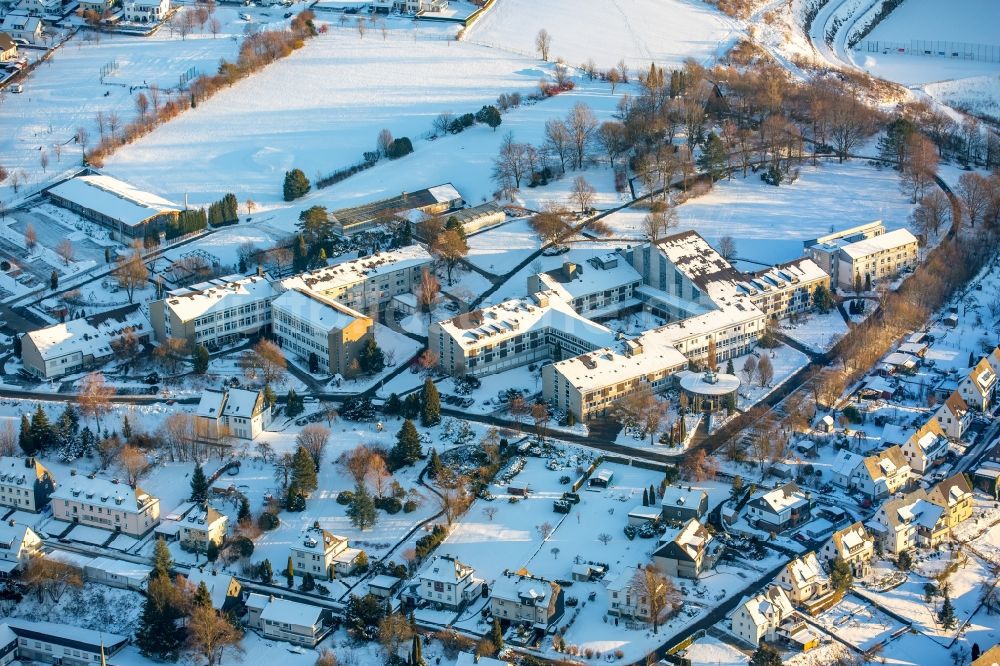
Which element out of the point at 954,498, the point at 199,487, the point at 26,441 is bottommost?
the point at 199,487

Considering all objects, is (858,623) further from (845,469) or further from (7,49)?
(7,49)

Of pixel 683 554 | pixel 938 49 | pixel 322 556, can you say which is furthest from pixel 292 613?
pixel 938 49

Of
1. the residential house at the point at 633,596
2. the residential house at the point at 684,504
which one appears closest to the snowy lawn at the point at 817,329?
the residential house at the point at 684,504

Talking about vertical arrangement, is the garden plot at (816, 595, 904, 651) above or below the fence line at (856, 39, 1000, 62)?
below

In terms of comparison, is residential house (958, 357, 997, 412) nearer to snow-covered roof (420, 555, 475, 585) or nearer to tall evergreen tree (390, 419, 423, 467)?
tall evergreen tree (390, 419, 423, 467)

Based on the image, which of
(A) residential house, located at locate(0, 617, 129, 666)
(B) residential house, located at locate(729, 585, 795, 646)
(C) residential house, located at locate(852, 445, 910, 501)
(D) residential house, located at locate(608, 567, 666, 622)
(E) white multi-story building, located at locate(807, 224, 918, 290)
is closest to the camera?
(B) residential house, located at locate(729, 585, 795, 646)

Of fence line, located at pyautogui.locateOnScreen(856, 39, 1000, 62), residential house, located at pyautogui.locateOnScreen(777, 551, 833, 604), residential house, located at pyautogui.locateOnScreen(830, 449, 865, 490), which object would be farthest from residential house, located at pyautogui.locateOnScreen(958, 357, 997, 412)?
fence line, located at pyautogui.locateOnScreen(856, 39, 1000, 62)
